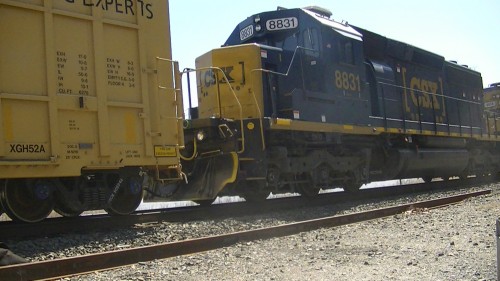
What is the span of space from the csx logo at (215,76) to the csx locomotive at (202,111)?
34 mm

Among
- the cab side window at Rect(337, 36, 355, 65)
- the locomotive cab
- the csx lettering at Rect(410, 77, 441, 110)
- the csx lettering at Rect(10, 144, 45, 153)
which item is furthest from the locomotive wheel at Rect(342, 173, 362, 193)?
the csx lettering at Rect(10, 144, 45, 153)

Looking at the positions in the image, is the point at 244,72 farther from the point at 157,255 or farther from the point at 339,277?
the point at 339,277

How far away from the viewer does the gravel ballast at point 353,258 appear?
4.28m

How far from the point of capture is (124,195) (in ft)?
22.4

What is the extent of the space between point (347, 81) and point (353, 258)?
6.26 meters

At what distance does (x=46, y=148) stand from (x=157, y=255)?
192 cm

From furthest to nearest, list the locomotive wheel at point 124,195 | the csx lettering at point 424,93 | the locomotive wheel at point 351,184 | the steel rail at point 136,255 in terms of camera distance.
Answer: the csx lettering at point 424,93
the locomotive wheel at point 351,184
the locomotive wheel at point 124,195
the steel rail at point 136,255

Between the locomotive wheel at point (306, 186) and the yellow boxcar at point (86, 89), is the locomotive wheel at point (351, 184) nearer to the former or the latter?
the locomotive wheel at point (306, 186)

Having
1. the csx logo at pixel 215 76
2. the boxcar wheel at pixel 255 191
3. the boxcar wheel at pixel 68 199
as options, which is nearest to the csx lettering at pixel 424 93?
the csx logo at pixel 215 76

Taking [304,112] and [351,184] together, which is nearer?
[304,112]

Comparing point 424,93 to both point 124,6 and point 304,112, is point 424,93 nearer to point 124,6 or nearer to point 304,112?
point 304,112

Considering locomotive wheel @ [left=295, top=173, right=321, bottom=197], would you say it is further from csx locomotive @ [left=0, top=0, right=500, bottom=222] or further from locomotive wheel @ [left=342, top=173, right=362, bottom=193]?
locomotive wheel @ [left=342, top=173, right=362, bottom=193]

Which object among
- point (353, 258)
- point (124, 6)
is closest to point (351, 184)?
point (353, 258)

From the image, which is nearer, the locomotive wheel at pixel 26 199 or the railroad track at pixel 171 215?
the locomotive wheel at pixel 26 199
